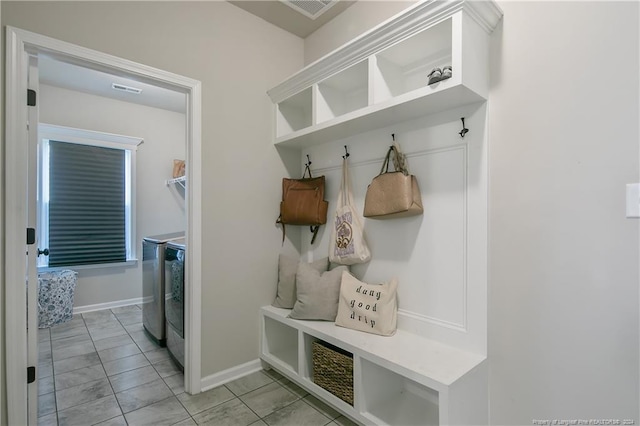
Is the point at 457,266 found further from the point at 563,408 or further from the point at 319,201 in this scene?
the point at 319,201

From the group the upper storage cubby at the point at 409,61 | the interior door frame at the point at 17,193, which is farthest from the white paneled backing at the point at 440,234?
the interior door frame at the point at 17,193

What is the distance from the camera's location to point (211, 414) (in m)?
1.87

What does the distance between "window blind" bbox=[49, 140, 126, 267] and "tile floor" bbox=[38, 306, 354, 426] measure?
4.33 feet

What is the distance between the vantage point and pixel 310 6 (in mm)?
2293

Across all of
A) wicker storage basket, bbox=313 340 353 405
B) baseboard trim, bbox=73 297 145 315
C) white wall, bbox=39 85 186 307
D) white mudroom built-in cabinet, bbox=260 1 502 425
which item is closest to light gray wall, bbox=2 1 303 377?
white mudroom built-in cabinet, bbox=260 1 502 425

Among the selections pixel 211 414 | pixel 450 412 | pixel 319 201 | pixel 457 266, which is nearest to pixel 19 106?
pixel 319 201

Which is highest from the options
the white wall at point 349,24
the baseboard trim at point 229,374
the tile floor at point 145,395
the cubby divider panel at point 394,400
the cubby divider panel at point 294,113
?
the white wall at point 349,24

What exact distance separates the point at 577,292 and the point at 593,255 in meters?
0.17

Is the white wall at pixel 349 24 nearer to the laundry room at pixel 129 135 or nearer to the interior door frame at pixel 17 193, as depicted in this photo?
the interior door frame at pixel 17 193

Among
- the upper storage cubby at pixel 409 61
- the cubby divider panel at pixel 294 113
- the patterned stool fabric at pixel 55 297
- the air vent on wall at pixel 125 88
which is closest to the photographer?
the upper storage cubby at pixel 409 61

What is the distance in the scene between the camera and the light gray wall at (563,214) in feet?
4.02

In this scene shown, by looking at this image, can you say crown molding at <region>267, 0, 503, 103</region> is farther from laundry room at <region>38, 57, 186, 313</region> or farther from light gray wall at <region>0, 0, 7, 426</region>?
laundry room at <region>38, 57, 186, 313</region>

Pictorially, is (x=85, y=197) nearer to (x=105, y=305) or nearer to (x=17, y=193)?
(x=105, y=305)

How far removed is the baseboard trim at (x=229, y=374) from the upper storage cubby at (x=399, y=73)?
1.74 meters
